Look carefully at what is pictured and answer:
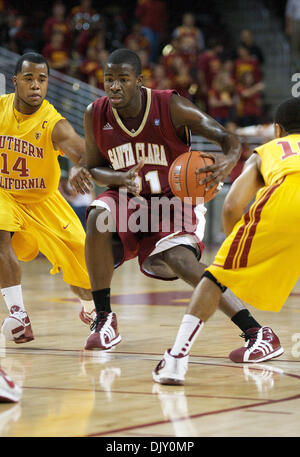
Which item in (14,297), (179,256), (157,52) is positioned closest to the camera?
(179,256)

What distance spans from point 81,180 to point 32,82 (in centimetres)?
92

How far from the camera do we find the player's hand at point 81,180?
5.77 metres

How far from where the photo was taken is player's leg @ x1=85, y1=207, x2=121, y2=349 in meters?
5.71

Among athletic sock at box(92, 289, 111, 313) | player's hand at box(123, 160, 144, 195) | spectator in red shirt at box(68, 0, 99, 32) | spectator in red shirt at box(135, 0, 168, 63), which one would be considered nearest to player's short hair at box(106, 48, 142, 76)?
player's hand at box(123, 160, 144, 195)

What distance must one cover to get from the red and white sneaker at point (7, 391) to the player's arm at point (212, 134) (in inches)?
65.1

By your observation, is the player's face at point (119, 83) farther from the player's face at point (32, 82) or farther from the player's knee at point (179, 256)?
the player's knee at point (179, 256)

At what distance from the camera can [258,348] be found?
5336 mm

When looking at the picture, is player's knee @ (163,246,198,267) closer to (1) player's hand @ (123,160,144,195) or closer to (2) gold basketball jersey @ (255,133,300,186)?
(1) player's hand @ (123,160,144,195)

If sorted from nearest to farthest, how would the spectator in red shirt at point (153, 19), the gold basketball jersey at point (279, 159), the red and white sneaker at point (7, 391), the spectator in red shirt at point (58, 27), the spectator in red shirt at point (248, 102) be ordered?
the red and white sneaker at point (7, 391) → the gold basketball jersey at point (279, 159) → the spectator in red shirt at point (248, 102) → the spectator in red shirt at point (58, 27) → the spectator in red shirt at point (153, 19)

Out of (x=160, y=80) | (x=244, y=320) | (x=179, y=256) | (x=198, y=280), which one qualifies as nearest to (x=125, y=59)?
(x=179, y=256)

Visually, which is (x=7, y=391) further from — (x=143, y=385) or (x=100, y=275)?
(x=100, y=275)

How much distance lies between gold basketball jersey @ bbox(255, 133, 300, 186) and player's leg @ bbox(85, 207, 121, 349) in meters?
1.33

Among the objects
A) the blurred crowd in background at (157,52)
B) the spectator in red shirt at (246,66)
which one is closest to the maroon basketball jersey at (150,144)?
the blurred crowd in background at (157,52)

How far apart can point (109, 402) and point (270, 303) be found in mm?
1075
